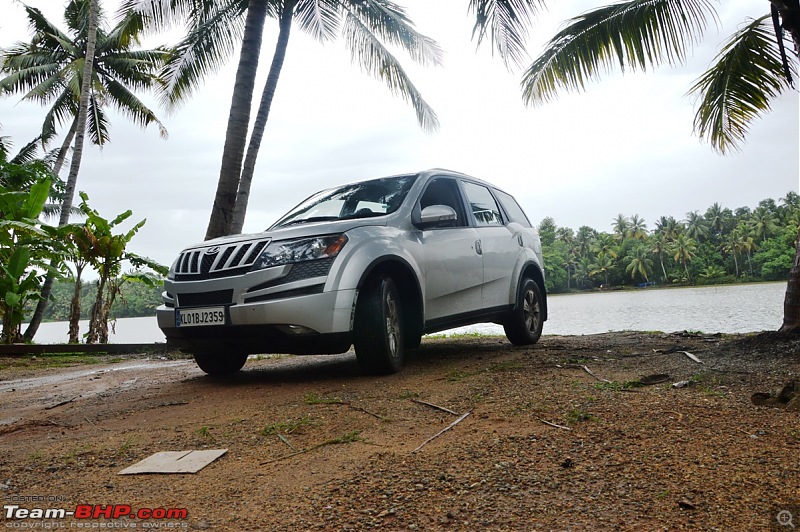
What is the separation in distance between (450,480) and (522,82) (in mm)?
8338

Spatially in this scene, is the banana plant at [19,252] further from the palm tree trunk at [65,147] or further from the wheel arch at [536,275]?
the palm tree trunk at [65,147]

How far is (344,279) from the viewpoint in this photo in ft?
14.8

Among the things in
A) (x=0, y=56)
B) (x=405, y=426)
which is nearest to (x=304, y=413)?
(x=405, y=426)

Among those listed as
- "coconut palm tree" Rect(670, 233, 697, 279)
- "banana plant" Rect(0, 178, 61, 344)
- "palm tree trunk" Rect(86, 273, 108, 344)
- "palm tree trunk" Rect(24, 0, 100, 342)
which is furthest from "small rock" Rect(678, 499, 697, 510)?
"coconut palm tree" Rect(670, 233, 697, 279)

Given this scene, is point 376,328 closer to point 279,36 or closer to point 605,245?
point 279,36

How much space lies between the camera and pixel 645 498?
2.23m

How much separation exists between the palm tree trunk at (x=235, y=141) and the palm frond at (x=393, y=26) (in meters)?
4.68

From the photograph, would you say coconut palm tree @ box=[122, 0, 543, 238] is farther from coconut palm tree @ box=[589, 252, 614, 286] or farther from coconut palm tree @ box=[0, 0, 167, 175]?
coconut palm tree @ box=[589, 252, 614, 286]

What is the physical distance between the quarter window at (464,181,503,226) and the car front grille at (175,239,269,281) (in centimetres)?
254

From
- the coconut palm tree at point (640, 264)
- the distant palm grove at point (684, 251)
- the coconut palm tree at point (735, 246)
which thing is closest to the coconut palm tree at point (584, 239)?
the distant palm grove at point (684, 251)

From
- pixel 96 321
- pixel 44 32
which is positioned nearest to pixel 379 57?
pixel 96 321

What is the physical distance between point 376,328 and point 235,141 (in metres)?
5.81

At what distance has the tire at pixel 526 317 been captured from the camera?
681 centimetres

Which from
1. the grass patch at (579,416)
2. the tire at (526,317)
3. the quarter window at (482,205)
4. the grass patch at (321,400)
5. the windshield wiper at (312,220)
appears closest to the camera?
the grass patch at (579,416)
